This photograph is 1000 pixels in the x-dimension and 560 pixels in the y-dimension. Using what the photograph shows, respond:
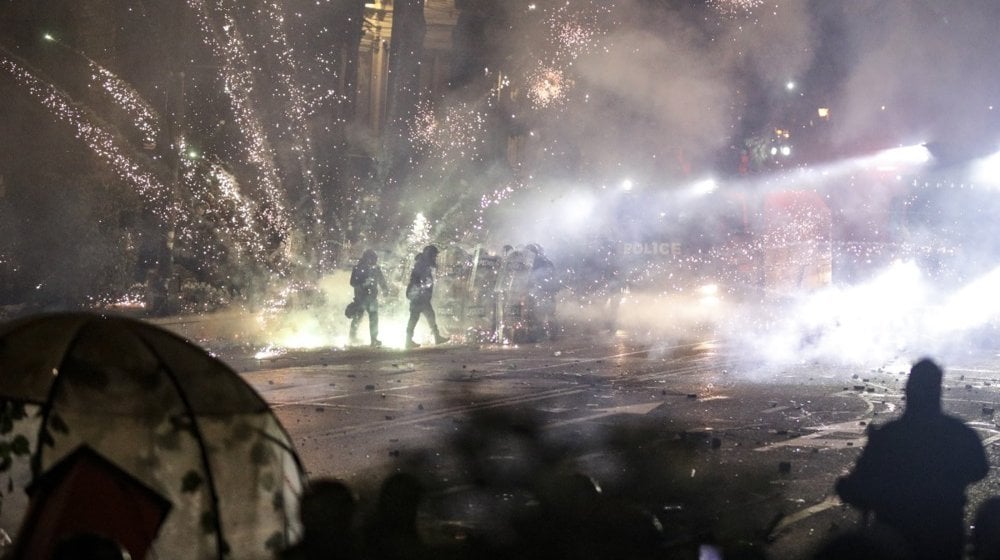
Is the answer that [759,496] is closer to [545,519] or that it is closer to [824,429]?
[545,519]

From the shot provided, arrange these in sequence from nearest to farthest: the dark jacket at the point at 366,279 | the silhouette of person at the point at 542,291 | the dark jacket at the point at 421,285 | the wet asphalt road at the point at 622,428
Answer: the wet asphalt road at the point at 622,428
the dark jacket at the point at 366,279
the dark jacket at the point at 421,285
the silhouette of person at the point at 542,291

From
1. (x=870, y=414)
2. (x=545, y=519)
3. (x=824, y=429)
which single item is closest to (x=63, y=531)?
(x=545, y=519)

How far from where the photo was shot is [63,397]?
2906 mm

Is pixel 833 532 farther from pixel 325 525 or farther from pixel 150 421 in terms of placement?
pixel 150 421

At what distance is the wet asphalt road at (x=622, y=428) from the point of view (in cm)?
490

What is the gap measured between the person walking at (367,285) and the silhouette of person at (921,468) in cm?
1012

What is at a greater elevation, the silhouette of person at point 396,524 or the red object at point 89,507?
the red object at point 89,507

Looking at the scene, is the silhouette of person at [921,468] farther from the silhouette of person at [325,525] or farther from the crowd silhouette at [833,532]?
the silhouette of person at [325,525]

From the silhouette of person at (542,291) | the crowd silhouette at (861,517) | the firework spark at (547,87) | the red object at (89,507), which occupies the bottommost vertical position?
the crowd silhouette at (861,517)

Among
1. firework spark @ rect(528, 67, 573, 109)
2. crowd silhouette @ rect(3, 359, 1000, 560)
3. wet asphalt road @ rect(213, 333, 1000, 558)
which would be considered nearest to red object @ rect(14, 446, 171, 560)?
crowd silhouette @ rect(3, 359, 1000, 560)

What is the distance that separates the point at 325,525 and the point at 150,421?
3.00 ft

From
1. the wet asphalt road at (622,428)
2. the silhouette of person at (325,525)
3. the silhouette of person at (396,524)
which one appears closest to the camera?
the silhouette of person at (325,525)

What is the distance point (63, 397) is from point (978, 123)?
76.9 feet

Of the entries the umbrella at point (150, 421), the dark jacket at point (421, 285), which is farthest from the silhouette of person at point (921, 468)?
the dark jacket at point (421, 285)
